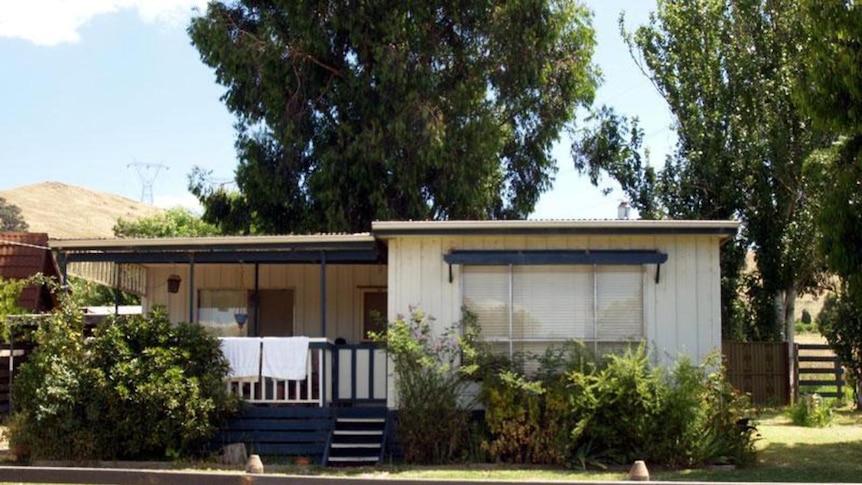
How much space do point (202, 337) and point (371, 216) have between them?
1108cm

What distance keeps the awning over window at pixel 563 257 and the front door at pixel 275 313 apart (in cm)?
557

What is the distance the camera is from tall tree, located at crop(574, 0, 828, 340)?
25.8 meters

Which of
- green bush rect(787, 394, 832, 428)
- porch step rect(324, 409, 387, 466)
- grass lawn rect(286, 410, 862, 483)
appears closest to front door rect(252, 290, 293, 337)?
porch step rect(324, 409, 387, 466)

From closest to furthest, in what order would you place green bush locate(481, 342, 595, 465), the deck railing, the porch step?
green bush locate(481, 342, 595, 465)
the porch step
the deck railing

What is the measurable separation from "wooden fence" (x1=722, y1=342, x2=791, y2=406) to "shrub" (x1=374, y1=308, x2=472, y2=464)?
39.0ft

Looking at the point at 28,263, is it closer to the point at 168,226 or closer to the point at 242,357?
the point at 242,357

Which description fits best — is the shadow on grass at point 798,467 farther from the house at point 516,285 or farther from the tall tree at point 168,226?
the tall tree at point 168,226

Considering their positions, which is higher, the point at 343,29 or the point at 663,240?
the point at 343,29

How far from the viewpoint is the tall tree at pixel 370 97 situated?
2541 centimetres

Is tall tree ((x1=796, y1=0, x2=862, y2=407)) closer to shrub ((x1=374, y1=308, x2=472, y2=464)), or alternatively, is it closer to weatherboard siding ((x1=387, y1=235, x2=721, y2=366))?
weatherboard siding ((x1=387, y1=235, x2=721, y2=366))

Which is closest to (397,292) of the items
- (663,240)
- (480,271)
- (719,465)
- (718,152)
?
(480,271)

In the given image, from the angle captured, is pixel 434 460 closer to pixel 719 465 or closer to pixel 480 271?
pixel 480 271

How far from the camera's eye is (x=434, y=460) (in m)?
14.6

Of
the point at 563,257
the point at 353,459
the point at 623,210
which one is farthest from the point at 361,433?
the point at 623,210
